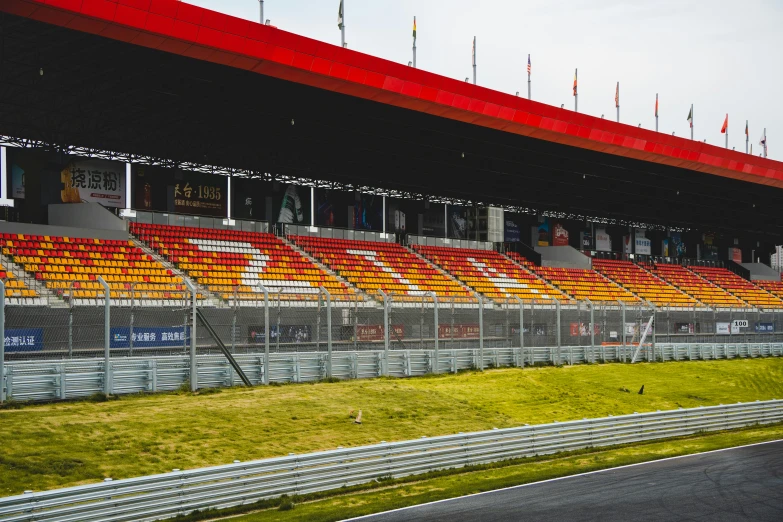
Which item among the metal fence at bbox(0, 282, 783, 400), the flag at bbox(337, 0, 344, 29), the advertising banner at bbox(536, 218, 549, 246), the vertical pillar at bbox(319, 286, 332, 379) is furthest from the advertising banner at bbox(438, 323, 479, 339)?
the advertising banner at bbox(536, 218, 549, 246)

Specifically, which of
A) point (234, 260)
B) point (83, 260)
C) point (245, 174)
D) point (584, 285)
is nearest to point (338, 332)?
point (83, 260)

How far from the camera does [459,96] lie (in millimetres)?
37875

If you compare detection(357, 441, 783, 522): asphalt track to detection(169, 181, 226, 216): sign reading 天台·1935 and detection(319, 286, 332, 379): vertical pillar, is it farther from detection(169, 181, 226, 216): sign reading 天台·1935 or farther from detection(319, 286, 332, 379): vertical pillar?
detection(169, 181, 226, 216): sign reading 天台·1935

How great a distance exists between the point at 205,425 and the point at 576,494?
25.8 feet

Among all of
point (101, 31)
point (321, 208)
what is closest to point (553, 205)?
point (321, 208)

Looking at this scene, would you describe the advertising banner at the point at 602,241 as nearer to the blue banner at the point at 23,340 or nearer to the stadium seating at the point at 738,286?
the stadium seating at the point at 738,286

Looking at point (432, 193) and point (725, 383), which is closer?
point (725, 383)

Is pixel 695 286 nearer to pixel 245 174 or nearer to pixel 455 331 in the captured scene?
pixel 245 174

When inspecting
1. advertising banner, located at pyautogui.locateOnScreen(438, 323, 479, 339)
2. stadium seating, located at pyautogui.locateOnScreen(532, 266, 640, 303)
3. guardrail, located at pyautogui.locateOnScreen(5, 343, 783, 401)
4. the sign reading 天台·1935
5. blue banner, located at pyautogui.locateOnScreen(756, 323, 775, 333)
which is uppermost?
the sign reading 天台·1935

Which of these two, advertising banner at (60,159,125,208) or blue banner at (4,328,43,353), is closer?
blue banner at (4,328,43,353)

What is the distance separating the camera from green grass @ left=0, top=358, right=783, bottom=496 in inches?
628

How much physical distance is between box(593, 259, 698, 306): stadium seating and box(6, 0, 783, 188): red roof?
42.9 ft

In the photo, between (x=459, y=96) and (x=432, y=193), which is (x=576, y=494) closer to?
(x=459, y=96)

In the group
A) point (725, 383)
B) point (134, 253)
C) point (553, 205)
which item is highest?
point (553, 205)
